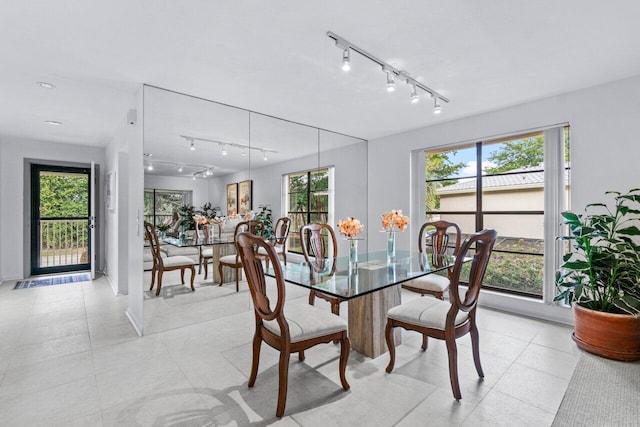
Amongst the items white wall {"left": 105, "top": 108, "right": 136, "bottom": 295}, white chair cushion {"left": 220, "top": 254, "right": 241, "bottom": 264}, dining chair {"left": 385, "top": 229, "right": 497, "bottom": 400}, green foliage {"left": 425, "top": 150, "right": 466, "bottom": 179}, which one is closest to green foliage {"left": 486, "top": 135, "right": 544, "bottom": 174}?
green foliage {"left": 425, "top": 150, "right": 466, "bottom": 179}

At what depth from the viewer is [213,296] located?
3.51m

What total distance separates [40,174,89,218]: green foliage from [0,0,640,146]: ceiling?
226cm

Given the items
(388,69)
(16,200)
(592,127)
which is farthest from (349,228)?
(16,200)

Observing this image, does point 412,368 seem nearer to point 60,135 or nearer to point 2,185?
point 60,135

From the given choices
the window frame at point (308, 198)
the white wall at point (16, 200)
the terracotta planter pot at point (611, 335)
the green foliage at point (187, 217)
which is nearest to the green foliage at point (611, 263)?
the terracotta planter pot at point (611, 335)

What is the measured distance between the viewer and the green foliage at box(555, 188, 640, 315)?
2.56 metres

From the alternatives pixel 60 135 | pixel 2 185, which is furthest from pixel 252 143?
pixel 2 185

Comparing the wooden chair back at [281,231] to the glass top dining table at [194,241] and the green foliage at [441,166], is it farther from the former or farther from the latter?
the green foliage at [441,166]

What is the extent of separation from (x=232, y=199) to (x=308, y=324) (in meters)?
2.26

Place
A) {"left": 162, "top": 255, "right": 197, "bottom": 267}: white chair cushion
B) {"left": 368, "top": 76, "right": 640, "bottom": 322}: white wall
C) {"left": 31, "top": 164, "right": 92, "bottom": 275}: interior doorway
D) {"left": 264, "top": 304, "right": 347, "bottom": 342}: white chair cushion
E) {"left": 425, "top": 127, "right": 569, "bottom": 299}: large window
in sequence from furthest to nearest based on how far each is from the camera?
{"left": 31, "top": 164, "right": 92, "bottom": 275}: interior doorway, {"left": 425, "top": 127, "right": 569, "bottom": 299}: large window, {"left": 162, "top": 255, "right": 197, "bottom": 267}: white chair cushion, {"left": 368, "top": 76, "right": 640, "bottom": 322}: white wall, {"left": 264, "top": 304, "right": 347, "bottom": 342}: white chair cushion

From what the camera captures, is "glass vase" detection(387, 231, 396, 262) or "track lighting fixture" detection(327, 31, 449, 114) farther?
"glass vase" detection(387, 231, 396, 262)

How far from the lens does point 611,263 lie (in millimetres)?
2621

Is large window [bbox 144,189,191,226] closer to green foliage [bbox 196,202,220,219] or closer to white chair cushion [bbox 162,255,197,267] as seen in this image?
green foliage [bbox 196,202,220,219]

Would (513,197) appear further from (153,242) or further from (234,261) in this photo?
(153,242)
